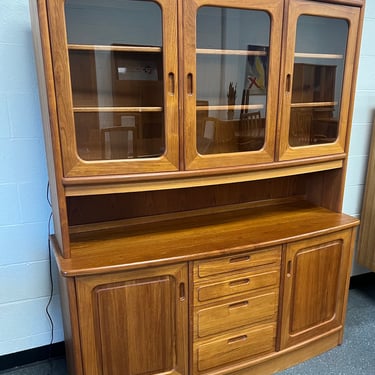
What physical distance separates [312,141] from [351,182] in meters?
0.83

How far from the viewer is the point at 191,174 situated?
4.99 ft

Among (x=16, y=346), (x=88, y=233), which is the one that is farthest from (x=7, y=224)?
(x=16, y=346)

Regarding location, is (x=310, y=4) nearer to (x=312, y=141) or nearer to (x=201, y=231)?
(x=312, y=141)

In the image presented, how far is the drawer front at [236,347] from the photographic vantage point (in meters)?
1.68

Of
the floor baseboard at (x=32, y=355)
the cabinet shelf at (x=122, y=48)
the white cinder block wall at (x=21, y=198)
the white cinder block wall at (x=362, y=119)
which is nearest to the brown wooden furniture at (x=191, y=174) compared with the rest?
the cabinet shelf at (x=122, y=48)

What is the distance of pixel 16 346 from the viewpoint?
1.87 metres

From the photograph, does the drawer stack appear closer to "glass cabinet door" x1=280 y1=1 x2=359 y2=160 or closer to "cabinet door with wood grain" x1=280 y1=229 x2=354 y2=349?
"cabinet door with wood grain" x1=280 y1=229 x2=354 y2=349

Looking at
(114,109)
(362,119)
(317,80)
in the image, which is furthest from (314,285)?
(114,109)

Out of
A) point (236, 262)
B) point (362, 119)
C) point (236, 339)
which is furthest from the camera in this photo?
point (362, 119)

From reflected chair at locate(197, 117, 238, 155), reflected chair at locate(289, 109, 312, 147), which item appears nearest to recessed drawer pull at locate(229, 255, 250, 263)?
reflected chair at locate(197, 117, 238, 155)

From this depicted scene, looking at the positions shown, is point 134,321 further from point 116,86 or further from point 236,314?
point 116,86

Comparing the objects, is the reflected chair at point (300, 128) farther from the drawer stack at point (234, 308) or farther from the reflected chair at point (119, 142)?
the reflected chair at point (119, 142)

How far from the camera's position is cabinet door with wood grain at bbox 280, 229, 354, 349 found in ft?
5.82

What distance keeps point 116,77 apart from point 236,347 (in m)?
1.39
